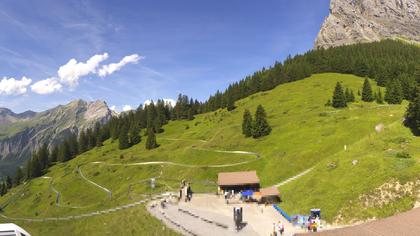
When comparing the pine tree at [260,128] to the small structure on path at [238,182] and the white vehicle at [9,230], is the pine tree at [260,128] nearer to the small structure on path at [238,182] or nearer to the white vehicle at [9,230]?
the small structure on path at [238,182]

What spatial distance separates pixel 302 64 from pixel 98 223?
157871 millimetres

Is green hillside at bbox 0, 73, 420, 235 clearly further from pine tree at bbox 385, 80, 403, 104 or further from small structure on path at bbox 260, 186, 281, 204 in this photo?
pine tree at bbox 385, 80, 403, 104

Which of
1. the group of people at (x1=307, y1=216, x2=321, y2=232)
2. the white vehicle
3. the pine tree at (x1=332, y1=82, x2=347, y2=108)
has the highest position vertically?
the pine tree at (x1=332, y1=82, x2=347, y2=108)

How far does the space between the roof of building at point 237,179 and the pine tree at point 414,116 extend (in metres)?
32.0

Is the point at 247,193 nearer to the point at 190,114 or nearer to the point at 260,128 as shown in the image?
the point at 260,128

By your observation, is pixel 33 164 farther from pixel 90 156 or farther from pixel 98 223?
pixel 98 223

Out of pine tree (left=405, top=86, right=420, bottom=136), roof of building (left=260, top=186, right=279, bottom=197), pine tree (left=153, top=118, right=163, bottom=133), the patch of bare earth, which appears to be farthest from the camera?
pine tree (left=153, top=118, right=163, bottom=133)

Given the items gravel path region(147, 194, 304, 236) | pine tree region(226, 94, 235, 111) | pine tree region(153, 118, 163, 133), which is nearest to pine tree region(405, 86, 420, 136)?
gravel path region(147, 194, 304, 236)

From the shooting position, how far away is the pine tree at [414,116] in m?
67.7

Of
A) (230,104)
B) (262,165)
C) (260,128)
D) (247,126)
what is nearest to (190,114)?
(230,104)

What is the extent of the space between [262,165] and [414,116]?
3310 cm

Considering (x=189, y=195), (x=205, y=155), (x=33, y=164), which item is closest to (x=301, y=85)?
(x=205, y=155)

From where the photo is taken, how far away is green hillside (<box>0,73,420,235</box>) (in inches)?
2073

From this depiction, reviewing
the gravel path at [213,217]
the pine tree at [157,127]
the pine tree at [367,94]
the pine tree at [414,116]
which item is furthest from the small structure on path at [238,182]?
the pine tree at [157,127]
